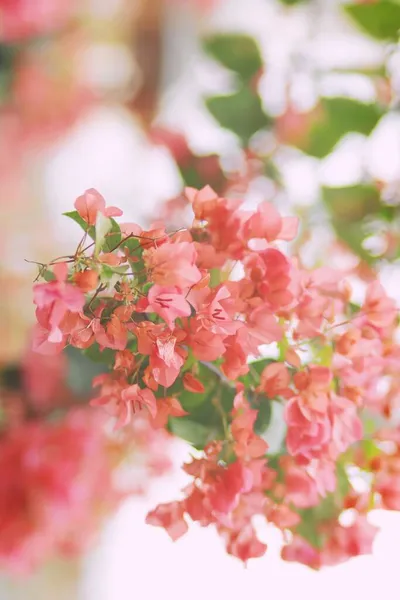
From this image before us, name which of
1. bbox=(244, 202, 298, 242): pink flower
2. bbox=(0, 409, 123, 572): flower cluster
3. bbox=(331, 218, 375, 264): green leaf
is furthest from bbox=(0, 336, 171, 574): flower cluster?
bbox=(244, 202, 298, 242): pink flower

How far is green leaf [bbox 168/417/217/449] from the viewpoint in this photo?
36 cm

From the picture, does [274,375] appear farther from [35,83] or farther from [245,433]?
[35,83]

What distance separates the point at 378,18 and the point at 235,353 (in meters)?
0.41

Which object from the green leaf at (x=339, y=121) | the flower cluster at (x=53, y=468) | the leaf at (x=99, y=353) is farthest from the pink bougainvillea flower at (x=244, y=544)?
the green leaf at (x=339, y=121)

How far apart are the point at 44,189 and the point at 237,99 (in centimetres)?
69

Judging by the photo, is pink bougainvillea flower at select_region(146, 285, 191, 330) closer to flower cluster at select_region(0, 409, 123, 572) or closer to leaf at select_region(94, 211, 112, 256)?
leaf at select_region(94, 211, 112, 256)

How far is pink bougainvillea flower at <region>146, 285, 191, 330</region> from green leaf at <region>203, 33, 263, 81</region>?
1.55 feet

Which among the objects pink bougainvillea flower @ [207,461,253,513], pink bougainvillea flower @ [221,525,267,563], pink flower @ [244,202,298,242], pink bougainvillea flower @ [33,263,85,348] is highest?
pink bougainvillea flower @ [33,263,85,348]

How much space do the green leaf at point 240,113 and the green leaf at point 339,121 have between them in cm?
5

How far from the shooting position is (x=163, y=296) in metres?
0.28

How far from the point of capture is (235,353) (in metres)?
0.32

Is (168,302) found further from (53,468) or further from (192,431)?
(53,468)

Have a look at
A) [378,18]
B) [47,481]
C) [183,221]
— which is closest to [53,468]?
[47,481]

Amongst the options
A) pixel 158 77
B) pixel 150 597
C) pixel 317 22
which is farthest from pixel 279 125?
pixel 158 77
